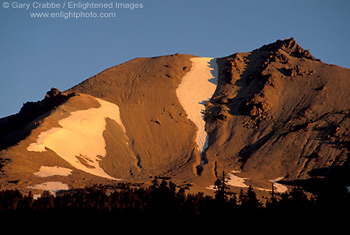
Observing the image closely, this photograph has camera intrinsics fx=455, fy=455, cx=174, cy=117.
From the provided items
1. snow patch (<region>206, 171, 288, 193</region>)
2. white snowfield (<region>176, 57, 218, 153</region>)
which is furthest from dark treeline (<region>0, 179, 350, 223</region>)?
white snowfield (<region>176, 57, 218, 153</region>)

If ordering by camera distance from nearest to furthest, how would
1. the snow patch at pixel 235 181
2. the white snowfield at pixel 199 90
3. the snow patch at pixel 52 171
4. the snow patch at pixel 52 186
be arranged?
1. the snow patch at pixel 52 186
2. the snow patch at pixel 52 171
3. the snow patch at pixel 235 181
4. the white snowfield at pixel 199 90

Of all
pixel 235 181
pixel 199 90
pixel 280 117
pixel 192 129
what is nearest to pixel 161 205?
pixel 235 181

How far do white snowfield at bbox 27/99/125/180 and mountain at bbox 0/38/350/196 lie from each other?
231 mm

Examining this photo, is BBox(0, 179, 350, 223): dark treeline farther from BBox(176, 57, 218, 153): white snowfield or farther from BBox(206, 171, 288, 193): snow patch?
BBox(176, 57, 218, 153): white snowfield

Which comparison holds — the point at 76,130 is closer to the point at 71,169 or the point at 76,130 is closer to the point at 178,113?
the point at 71,169

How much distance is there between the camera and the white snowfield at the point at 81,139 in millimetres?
80188

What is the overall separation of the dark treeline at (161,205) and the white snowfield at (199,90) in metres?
39.5

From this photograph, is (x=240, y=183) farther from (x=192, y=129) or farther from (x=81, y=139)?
(x=81, y=139)

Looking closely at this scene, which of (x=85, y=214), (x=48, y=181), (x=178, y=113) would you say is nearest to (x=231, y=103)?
(x=178, y=113)

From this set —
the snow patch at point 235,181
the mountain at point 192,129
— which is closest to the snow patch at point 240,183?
the snow patch at point 235,181

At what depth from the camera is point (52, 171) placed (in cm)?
7238

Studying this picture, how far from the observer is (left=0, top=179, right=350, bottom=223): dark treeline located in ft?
128

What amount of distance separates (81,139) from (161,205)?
1878 inches

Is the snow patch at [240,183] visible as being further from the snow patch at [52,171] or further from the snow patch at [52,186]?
the snow patch at [52,186]
